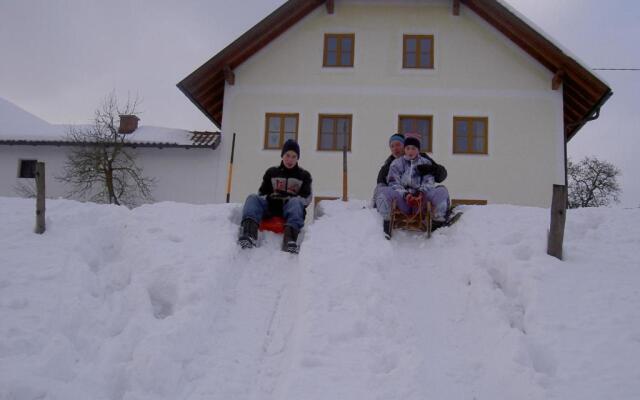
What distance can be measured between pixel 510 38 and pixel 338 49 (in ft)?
13.8

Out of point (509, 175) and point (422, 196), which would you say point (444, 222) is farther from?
point (509, 175)

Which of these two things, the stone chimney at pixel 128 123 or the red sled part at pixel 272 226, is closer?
the red sled part at pixel 272 226

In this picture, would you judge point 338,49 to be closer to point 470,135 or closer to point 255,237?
point 470,135

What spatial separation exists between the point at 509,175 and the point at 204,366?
1028 centimetres

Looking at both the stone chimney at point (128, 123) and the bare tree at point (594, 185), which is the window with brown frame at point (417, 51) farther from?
the bare tree at point (594, 185)

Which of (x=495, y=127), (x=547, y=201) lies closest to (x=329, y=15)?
(x=495, y=127)

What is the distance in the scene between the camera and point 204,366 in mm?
5113

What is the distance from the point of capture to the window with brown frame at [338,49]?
14.5 m

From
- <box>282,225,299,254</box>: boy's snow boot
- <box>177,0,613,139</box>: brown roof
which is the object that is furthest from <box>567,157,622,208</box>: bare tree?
<box>282,225,299,254</box>: boy's snow boot

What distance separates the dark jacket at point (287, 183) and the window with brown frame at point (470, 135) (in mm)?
6665

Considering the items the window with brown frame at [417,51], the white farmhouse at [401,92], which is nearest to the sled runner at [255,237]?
the white farmhouse at [401,92]

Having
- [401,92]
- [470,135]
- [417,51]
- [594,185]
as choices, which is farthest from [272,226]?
[594,185]

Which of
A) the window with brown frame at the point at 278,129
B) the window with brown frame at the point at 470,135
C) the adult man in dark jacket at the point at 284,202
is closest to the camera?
the adult man in dark jacket at the point at 284,202

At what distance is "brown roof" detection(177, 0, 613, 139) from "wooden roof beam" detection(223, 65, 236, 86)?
0.14 feet
